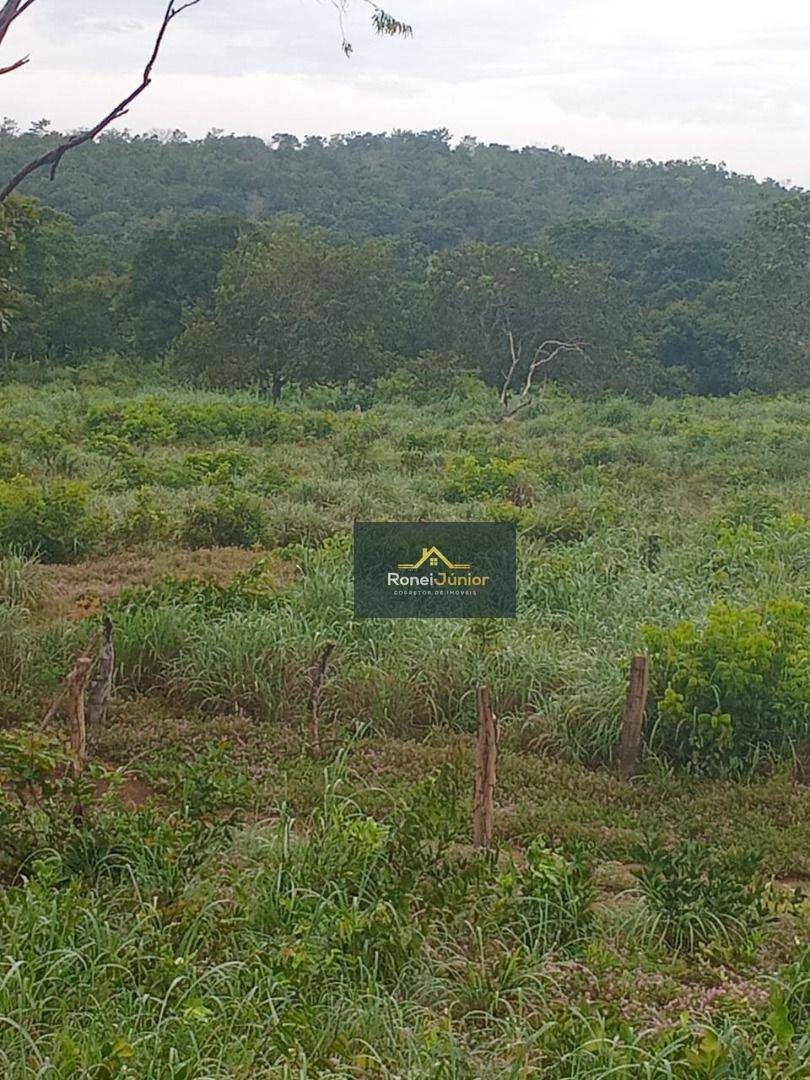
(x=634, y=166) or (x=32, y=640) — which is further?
(x=634, y=166)

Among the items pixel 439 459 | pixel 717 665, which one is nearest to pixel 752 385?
pixel 439 459

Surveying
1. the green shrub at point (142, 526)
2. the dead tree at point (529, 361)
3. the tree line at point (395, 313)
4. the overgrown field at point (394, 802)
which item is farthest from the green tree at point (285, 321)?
the green shrub at point (142, 526)

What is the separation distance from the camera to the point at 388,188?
143 feet

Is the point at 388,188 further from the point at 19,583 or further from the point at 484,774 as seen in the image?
the point at 484,774

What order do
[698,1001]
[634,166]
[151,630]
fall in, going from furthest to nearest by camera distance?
[634,166]
[151,630]
[698,1001]

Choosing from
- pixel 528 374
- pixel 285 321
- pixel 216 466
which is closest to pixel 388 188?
pixel 528 374

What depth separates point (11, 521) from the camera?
7289 millimetres

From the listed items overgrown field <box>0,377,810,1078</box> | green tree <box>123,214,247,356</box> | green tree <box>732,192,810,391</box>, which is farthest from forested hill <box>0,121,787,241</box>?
overgrown field <box>0,377,810,1078</box>

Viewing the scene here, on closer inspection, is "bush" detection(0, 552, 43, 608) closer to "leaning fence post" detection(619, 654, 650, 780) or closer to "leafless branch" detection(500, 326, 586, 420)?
"leaning fence post" detection(619, 654, 650, 780)

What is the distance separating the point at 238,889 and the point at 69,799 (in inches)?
26.2

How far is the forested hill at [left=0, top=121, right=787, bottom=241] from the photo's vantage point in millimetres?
36094

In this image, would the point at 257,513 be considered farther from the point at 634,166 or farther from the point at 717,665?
the point at 634,166

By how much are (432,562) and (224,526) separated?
200 centimetres

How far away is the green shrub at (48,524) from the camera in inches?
287
